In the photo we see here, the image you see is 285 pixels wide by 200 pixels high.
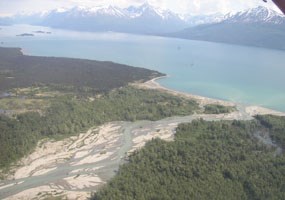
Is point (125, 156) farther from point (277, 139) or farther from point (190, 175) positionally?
point (277, 139)

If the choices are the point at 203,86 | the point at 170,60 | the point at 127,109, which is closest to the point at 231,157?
the point at 127,109

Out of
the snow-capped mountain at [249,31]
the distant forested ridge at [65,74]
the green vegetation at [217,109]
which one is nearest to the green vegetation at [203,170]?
the green vegetation at [217,109]

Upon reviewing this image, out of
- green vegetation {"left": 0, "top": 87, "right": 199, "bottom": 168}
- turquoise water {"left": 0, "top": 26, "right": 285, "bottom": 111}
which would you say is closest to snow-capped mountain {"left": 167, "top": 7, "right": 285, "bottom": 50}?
turquoise water {"left": 0, "top": 26, "right": 285, "bottom": 111}

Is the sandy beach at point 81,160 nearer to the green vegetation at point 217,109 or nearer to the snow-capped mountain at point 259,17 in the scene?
the green vegetation at point 217,109

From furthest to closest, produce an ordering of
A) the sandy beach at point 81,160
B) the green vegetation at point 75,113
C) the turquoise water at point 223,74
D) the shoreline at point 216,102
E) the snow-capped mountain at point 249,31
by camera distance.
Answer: the snow-capped mountain at point 249,31, the turquoise water at point 223,74, the shoreline at point 216,102, the green vegetation at point 75,113, the sandy beach at point 81,160

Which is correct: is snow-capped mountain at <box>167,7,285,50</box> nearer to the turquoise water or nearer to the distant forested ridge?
the turquoise water

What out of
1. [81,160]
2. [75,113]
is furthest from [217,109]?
[81,160]
